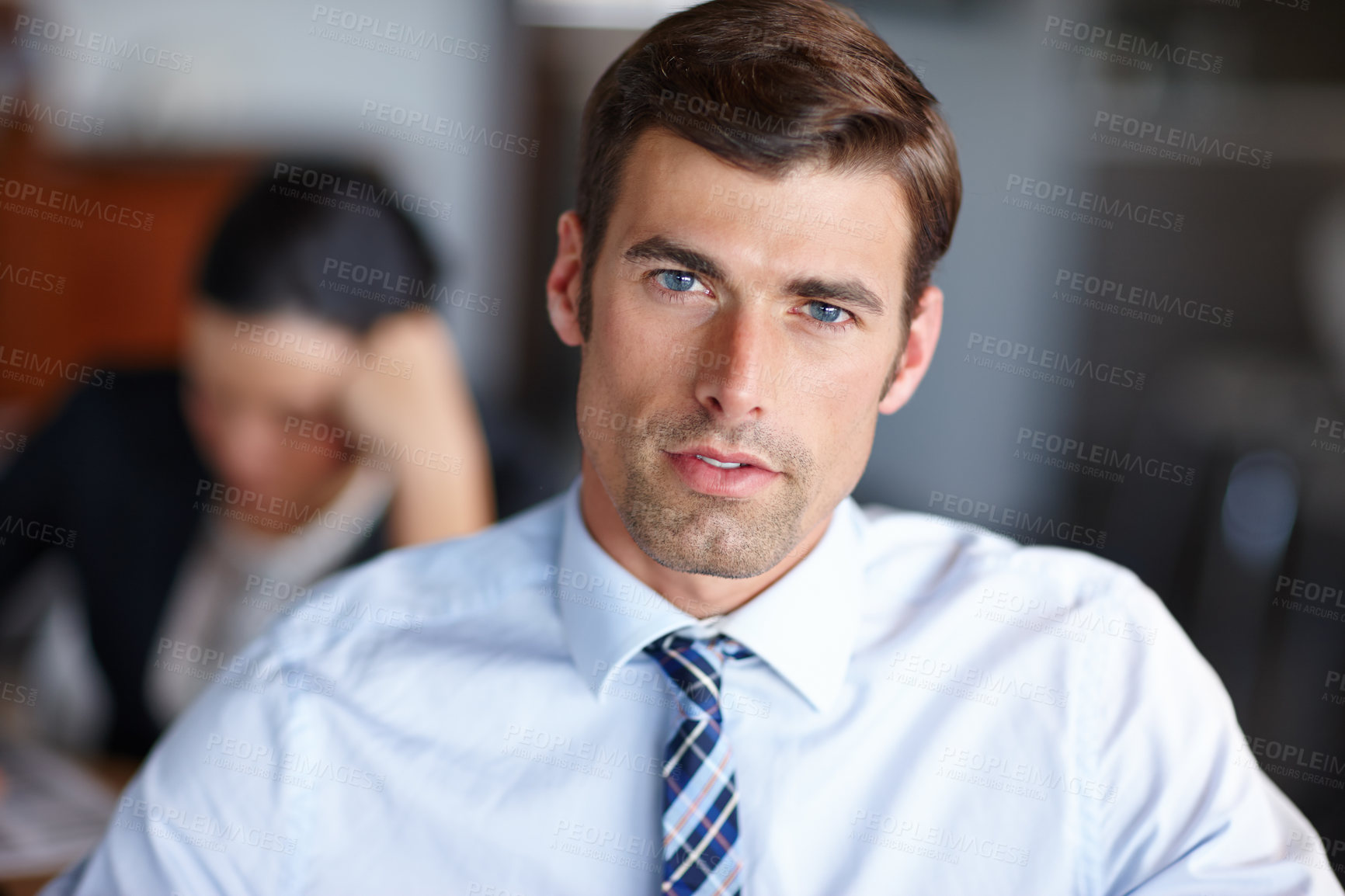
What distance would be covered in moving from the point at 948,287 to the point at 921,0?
109 cm

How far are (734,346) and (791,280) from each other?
9 cm

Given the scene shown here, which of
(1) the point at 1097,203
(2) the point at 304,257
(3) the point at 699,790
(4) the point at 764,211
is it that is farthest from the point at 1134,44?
(3) the point at 699,790

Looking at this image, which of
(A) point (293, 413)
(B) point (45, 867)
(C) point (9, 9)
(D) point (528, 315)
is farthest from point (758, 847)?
(C) point (9, 9)

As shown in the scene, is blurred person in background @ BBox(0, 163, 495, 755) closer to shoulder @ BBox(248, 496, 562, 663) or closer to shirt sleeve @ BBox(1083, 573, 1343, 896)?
shoulder @ BBox(248, 496, 562, 663)

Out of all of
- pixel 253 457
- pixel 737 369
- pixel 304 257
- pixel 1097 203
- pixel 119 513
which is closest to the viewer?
pixel 737 369

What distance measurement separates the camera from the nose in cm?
105

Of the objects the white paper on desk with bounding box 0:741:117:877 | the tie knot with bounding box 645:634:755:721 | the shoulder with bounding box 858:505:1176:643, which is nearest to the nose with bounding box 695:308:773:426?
the tie knot with bounding box 645:634:755:721

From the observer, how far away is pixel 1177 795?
1102 millimetres

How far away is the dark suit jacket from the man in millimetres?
1026

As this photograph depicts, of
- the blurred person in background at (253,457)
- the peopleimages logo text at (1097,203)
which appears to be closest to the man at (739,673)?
the blurred person in background at (253,457)

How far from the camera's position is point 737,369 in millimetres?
1047

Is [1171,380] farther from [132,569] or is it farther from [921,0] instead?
[132,569]

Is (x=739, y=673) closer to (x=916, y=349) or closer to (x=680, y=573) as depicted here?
(x=680, y=573)

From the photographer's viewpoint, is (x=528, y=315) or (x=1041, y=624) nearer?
(x=1041, y=624)
